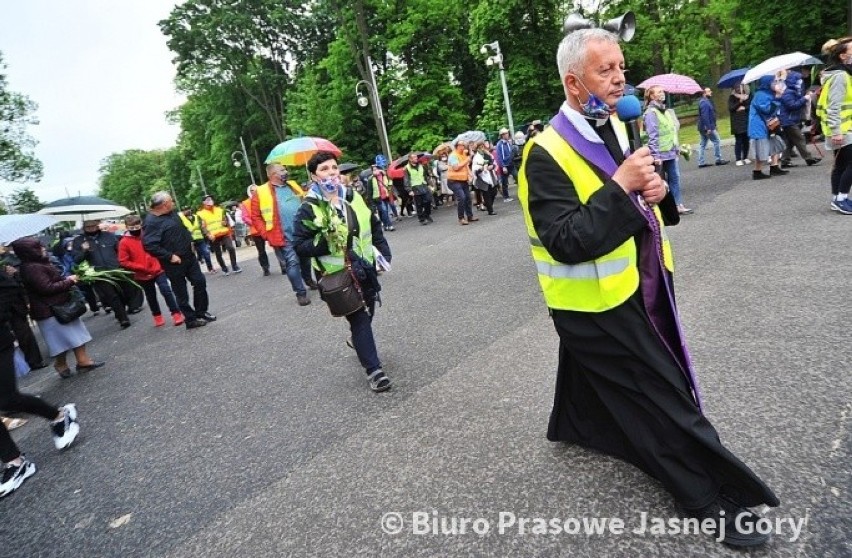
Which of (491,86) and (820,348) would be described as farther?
(491,86)

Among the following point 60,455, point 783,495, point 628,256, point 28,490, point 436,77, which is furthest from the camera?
point 436,77

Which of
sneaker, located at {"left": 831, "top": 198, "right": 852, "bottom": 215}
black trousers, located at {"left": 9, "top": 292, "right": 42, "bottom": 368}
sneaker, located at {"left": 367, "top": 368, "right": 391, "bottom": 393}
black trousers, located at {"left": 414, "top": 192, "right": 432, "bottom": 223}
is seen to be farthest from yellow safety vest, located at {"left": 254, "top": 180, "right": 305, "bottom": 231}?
sneaker, located at {"left": 831, "top": 198, "right": 852, "bottom": 215}

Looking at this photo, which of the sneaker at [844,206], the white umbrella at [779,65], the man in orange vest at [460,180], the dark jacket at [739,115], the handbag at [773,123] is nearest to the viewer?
the sneaker at [844,206]

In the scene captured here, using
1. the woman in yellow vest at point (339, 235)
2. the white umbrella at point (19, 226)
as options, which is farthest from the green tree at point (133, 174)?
the woman in yellow vest at point (339, 235)

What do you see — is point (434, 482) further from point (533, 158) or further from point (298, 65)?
point (298, 65)

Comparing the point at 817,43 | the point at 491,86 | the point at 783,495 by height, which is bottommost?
the point at 783,495

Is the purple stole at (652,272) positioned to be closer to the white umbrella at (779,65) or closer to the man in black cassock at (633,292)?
the man in black cassock at (633,292)

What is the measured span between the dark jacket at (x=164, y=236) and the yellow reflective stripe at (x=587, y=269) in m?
6.39

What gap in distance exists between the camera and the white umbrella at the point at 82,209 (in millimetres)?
8242

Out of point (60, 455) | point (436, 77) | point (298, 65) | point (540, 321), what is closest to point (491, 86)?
point (436, 77)

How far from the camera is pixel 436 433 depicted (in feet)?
10.4

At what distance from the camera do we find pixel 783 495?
2.13 meters

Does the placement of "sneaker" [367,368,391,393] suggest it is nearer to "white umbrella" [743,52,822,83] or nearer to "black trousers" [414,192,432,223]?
"white umbrella" [743,52,822,83]

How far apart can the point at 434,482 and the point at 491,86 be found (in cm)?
2561
